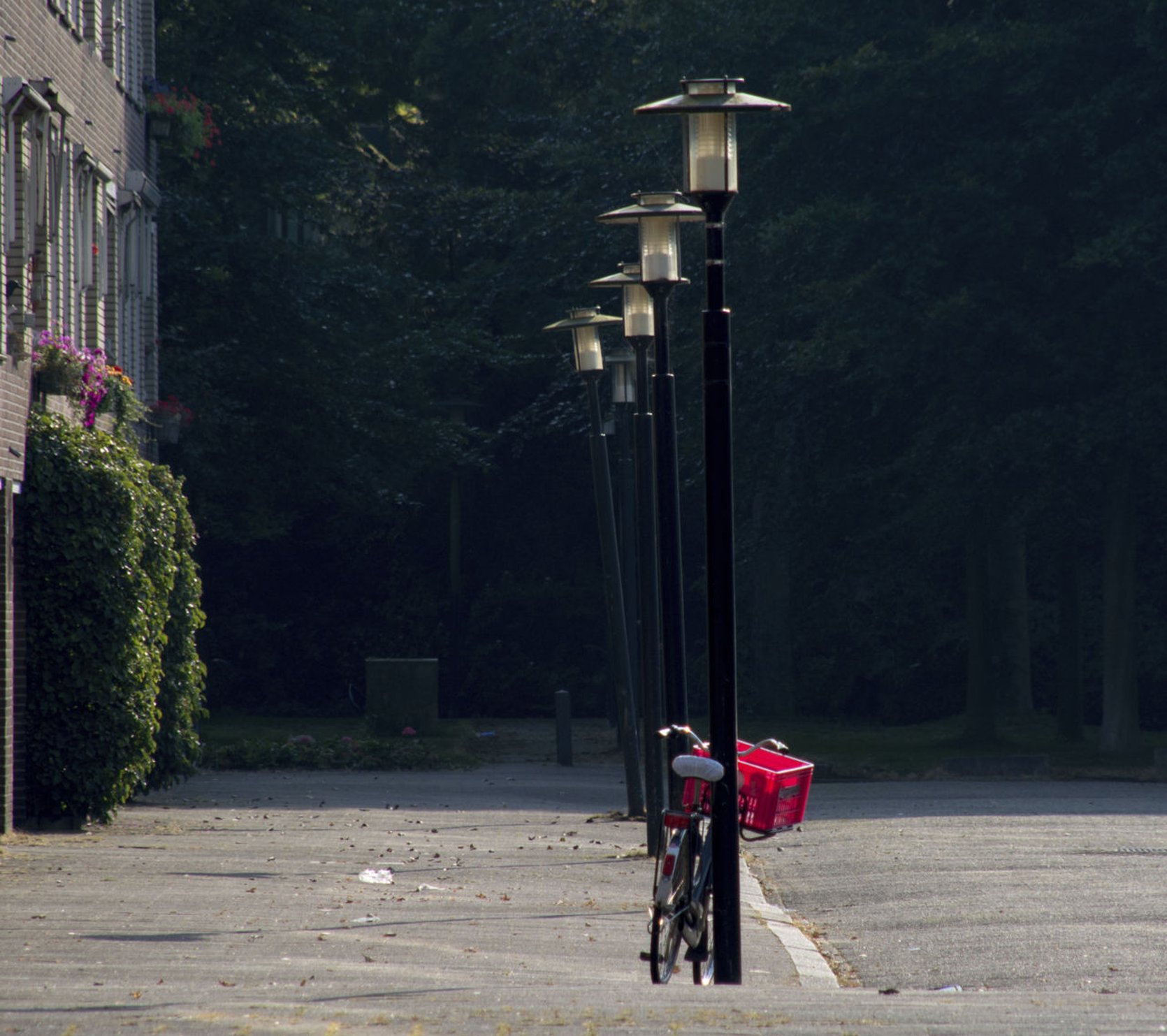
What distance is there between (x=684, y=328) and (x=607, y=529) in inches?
471

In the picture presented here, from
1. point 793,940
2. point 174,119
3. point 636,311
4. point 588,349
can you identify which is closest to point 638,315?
point 636,311

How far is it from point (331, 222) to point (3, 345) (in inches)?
831

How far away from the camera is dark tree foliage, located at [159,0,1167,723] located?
26391 mm

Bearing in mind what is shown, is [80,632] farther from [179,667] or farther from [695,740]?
[695,740]

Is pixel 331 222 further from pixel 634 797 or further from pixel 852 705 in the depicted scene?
pixel 634 797

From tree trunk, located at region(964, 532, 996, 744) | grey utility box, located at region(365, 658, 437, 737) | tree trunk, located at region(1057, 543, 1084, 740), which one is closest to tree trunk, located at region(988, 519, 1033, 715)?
tree trunk, located at region(1057, 543, 1084, 740)

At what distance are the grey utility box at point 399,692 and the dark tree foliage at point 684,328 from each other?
452 centimetres

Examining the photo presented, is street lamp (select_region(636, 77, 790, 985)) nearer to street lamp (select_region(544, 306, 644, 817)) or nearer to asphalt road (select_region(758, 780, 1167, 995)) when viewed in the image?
asphalt road (select_region(758, 780, 1167, 995))

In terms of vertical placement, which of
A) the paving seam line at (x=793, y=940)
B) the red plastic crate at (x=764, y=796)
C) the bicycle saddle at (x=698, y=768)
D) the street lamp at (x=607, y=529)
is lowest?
the paving seam line at (x=793, y=940)

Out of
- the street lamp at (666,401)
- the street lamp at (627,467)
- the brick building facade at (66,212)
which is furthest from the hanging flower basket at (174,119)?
the street lamp at (666,401)

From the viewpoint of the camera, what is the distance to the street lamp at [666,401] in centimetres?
1380

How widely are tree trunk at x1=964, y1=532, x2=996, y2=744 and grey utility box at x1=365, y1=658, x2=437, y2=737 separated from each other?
7.61 m

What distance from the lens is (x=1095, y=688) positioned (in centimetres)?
3659

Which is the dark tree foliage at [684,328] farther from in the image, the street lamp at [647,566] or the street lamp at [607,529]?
the street lamp at [647,566]
